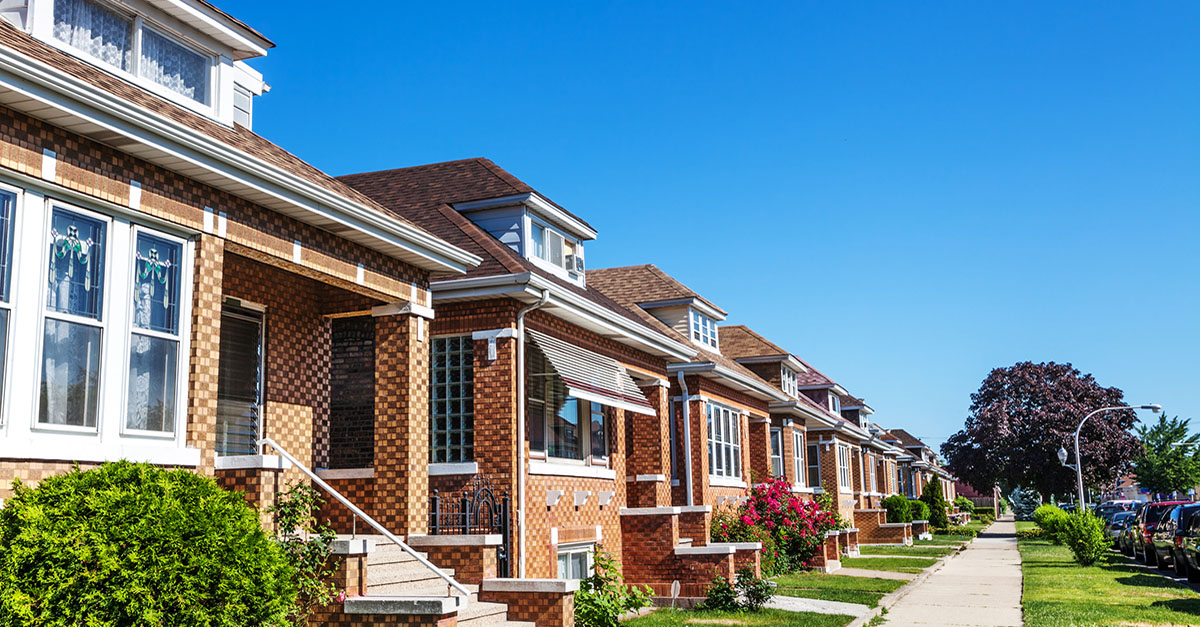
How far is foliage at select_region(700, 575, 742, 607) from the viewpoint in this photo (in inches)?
691

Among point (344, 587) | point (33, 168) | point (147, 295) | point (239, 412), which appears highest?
point (33, 168)

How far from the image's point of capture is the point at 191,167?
9.31m

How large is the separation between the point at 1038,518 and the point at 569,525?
33673mm

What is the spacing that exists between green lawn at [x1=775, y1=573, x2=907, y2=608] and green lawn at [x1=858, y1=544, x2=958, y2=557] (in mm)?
10791

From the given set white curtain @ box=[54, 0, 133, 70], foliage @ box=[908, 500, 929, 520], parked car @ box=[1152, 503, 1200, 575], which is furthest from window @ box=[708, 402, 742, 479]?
foliage @ box=[908, 500, 929, 520]

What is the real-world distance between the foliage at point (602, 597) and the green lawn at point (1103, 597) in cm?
620

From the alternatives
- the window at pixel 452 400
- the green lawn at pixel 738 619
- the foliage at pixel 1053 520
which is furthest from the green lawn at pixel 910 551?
the window at pixel 452 400

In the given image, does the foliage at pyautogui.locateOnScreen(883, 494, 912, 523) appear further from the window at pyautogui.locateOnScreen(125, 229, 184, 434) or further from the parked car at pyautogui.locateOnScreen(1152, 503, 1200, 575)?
the window at pyautogui.locateOnScreen(125, 229, 184, 434)

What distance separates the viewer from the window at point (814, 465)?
3766 centimetres

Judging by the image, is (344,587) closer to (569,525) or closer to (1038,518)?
(569,525)

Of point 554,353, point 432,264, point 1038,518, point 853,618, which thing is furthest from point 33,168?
point 1038,518

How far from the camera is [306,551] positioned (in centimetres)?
973

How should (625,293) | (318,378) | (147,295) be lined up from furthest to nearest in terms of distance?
(625,293) → (318,378) → (147,295)

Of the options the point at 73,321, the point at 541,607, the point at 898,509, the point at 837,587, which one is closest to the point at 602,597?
the point at 541,607
